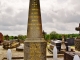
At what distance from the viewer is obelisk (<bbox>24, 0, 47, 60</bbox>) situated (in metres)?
→ 10.7

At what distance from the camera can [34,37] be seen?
10.9 meters

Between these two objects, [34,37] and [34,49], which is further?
[34,37]

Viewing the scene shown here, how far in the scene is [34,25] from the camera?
10883 mm

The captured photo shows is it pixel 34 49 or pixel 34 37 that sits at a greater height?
pixel 34 37

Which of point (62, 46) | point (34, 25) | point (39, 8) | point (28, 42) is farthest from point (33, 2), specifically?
point (62, 46)

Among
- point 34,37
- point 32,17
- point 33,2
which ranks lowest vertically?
point 34,37

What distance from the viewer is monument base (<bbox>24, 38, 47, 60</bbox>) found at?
10711mm

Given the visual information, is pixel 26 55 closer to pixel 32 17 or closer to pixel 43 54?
pixel 43 54

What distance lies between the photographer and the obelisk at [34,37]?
35.2ft

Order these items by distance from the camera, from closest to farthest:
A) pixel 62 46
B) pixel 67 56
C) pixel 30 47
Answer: pixel 30 47 < pixel 67 56 < pixel 62 46

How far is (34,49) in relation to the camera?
10688 mm

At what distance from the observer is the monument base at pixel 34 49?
35.1ft

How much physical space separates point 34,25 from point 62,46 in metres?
8.52

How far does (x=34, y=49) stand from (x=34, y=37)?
0.62 meters
